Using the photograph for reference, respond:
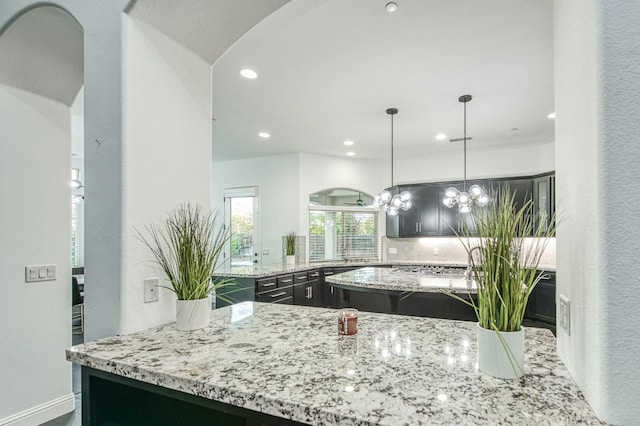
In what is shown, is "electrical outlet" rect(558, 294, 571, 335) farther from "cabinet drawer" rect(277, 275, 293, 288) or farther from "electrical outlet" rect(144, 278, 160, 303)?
"cabinet drawer" rect(277, 275, 293, 288)

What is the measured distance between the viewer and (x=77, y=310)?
5.70 meters

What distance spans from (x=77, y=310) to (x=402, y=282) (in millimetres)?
5563

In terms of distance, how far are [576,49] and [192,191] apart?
1.87 metres

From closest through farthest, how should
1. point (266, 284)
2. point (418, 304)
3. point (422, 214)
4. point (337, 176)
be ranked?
point (418, 304), point (266, 284), point (422, 214), point (337, 176)

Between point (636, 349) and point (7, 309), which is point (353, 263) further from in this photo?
point (636, 349)

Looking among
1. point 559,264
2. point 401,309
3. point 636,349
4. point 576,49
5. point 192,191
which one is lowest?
point 401,309

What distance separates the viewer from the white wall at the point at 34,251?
242cm

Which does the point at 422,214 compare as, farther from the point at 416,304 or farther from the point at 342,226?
the point at 416,304

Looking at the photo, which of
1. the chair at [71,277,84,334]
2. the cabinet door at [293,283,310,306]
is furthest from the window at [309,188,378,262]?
the chair at [71,277,84,334]

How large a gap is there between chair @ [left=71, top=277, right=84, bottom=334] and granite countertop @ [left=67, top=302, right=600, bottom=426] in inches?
151

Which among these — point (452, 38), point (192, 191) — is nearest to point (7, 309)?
point (192, 191)

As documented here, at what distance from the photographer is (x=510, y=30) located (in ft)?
8.09

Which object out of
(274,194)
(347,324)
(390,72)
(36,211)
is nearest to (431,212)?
(274,194)

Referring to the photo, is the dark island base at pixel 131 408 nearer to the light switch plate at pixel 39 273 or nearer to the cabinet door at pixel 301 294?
the light switch plate at pixel 39 273
